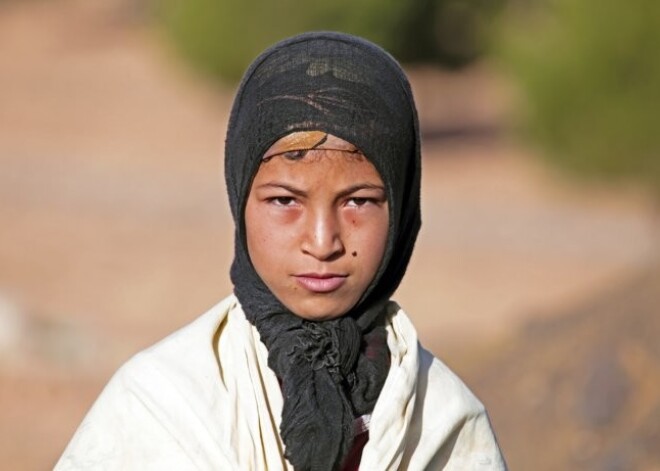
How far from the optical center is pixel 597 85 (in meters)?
17.5

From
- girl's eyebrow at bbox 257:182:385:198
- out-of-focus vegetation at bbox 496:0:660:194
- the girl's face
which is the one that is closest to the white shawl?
the girl's face

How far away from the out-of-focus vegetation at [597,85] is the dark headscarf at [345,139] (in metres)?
13.5

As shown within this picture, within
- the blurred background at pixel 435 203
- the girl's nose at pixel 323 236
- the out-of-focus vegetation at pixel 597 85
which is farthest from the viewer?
the out-of-focus vegetation at pixel 597 85

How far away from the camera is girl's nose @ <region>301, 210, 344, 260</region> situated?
2.86 m

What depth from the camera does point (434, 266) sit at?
15383 millimetres

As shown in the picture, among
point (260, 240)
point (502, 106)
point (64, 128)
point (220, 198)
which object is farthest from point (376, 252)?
point (502, 106)

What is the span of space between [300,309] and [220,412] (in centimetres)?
22

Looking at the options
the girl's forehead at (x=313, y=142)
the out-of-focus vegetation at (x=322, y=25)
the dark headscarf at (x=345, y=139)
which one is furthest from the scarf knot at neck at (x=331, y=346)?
the out-of-focus vegetation at (x=322, y=25)

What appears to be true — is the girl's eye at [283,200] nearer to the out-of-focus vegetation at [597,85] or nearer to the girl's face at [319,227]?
the girl's face at [319,227]

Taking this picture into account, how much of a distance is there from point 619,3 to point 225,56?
8.59 metres

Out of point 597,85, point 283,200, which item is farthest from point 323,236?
point 597,85

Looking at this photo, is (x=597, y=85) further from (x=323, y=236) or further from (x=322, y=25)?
(x=323, y=236)

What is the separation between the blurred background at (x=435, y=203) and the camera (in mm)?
8398

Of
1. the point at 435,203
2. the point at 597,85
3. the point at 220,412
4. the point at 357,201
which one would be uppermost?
the point at 597,85
